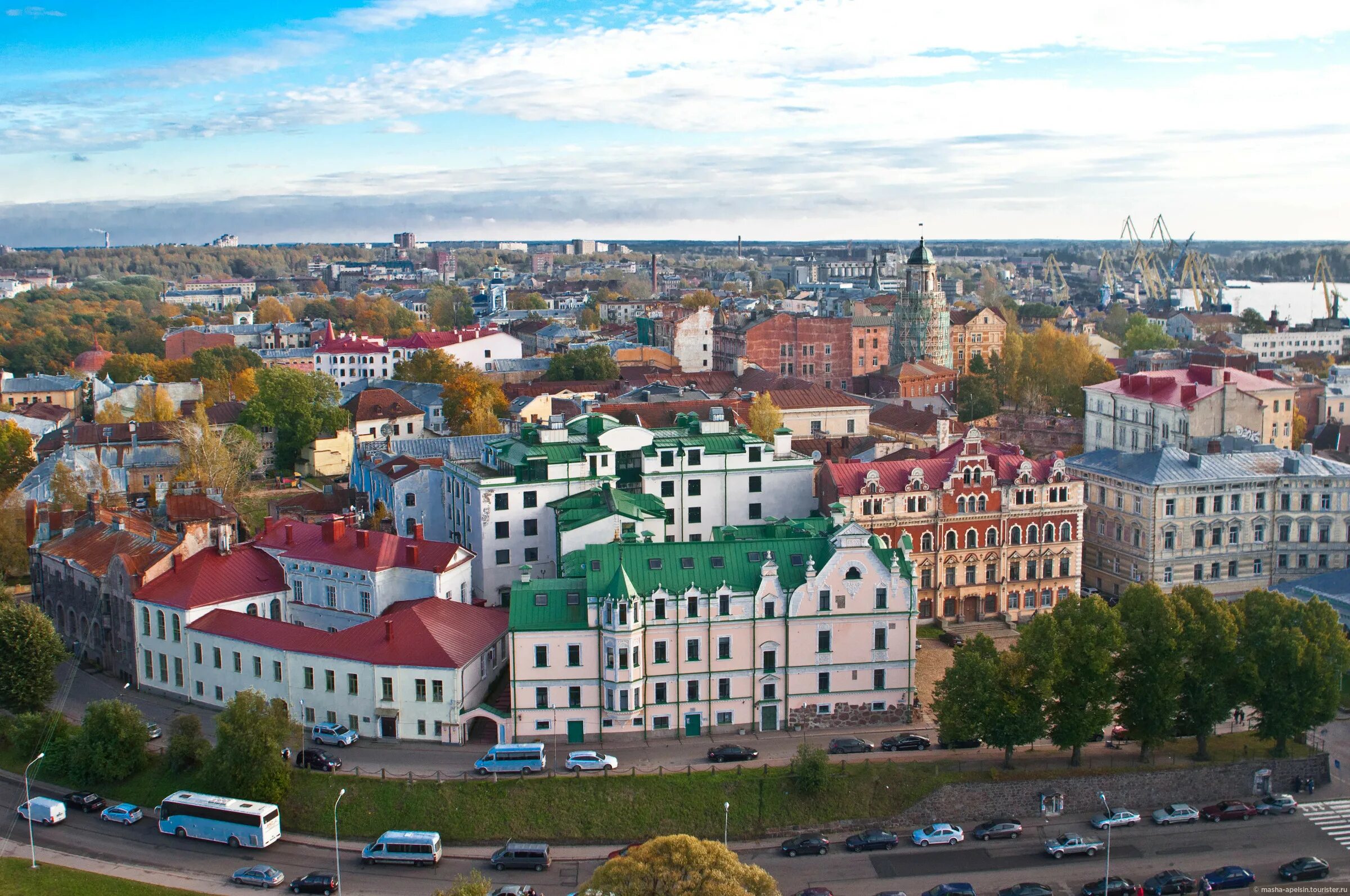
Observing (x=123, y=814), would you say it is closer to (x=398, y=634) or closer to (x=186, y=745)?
(x=186, y=745)

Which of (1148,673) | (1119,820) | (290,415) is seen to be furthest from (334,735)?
(290,415)

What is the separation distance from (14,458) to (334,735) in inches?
2001

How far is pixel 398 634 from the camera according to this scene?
47.2m

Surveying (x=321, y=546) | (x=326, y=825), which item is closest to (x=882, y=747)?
(x=326, y=825)

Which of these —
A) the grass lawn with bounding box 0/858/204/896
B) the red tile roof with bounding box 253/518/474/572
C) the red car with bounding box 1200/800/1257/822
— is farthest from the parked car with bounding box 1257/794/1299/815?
the grass lawn with bounding box 0/858/204/896

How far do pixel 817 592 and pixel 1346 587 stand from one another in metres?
26.3

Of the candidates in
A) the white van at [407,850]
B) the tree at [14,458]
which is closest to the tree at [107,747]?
the white van at [407,850]

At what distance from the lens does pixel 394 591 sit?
170 feet

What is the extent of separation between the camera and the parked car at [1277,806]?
4441 centimetres

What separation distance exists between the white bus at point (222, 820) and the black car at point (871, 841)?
19.1 meters

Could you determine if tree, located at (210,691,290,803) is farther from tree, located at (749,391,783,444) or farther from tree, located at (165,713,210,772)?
tree, located at (749,391,783,444)

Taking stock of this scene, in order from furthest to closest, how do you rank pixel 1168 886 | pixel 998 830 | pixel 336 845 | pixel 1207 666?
pixel 1207 666
pixel 998 830
pixel 336 845
pixel 1168 886

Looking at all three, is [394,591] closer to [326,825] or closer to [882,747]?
[326,825]

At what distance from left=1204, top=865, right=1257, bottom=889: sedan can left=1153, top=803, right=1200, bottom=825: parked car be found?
158 inches
